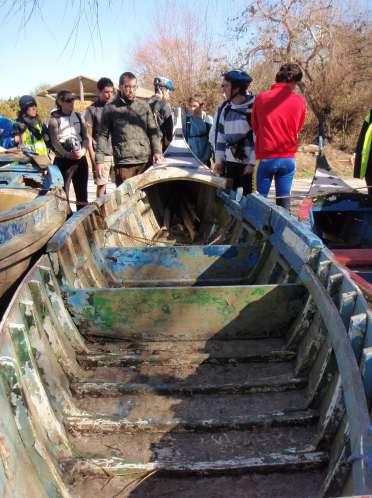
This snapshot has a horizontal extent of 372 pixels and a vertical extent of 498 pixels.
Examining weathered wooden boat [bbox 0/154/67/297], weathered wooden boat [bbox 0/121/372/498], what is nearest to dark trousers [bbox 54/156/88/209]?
weathered wooden boat [bbox 0/154/67/297]

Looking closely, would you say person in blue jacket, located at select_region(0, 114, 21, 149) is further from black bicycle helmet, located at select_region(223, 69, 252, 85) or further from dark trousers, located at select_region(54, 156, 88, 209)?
black bicycle helmet, located at select_region(223, 69, 252, 85)

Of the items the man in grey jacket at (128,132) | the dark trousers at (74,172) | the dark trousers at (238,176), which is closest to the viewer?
the dark trousers at (238,176)

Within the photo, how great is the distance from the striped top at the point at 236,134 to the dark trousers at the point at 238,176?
87 millimetres

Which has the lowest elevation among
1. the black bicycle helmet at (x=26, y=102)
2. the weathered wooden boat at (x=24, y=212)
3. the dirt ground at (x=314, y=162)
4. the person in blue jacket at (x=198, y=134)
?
the dirt ground at (x=314, y=162)

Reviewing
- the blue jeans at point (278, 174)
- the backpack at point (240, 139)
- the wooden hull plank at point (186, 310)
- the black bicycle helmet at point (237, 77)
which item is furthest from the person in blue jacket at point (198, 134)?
the wooden hull plank at point (186, 310)

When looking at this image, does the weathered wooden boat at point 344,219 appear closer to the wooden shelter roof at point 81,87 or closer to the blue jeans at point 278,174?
the blue jeans at point 278,174

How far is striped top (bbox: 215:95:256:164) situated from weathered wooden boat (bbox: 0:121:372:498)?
220 cm

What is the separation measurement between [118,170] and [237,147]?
5.46 ft

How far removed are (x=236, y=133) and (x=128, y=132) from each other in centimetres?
139

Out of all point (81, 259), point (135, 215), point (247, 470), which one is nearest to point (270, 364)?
point (247, 470)

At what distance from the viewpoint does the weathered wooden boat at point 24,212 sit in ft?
13.0

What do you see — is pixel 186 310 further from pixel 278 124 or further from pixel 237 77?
pixel 237 77

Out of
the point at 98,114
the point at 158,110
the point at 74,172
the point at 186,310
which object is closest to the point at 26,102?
the point at 98,114

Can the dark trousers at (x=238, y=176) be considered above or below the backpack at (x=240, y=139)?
below
